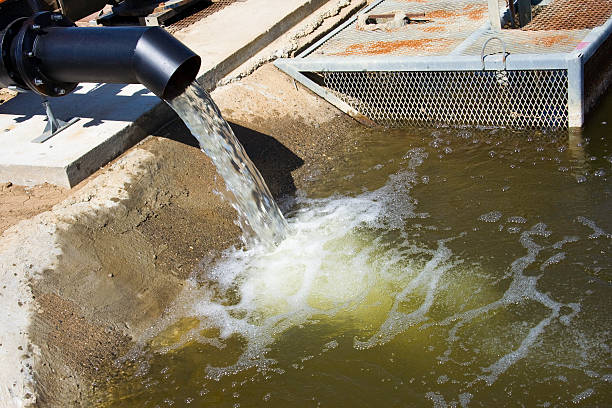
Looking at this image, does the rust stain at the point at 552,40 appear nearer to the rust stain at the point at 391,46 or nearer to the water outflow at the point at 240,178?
the rust stain at the point at 391,46

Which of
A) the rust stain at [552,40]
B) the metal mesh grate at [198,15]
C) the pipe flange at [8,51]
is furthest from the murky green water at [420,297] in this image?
the metal mesh grate at [198,15]

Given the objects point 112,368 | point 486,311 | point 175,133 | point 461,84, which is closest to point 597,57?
point 461,84

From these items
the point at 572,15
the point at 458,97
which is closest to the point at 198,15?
the point at 458,97

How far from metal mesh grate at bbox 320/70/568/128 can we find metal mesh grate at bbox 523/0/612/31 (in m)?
0.62

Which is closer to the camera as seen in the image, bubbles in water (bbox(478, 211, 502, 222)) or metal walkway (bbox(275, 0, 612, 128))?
bubbles in water (bbox(478, 211, 502, 222))

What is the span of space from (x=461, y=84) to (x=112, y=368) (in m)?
4.25

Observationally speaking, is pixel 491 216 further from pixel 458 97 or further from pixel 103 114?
pixel 103 114

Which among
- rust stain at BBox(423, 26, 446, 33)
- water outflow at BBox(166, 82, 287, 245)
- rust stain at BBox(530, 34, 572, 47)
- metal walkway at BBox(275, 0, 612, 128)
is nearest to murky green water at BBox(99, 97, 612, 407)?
water outflow at BBox(166, 82, 287, 245)

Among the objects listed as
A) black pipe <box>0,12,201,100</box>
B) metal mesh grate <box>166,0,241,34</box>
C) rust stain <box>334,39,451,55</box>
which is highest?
black pipe <box>0,12,201,100</box>

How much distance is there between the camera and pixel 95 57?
17.0 feet

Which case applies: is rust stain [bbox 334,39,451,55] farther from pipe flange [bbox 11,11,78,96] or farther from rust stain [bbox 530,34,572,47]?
pipe flange [bbox 11,11,78,96]

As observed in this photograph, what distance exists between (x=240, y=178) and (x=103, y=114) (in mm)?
1667

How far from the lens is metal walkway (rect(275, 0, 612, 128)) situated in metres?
6.20

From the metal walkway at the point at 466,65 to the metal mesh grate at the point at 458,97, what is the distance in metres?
0.01
